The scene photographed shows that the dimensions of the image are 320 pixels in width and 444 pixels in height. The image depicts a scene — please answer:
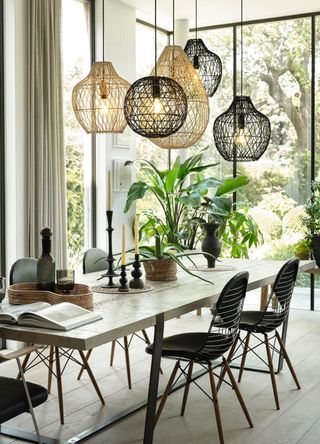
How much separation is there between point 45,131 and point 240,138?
1632 millimetres

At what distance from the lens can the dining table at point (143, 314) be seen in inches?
114

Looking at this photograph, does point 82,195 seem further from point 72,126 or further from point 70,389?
point 70,389

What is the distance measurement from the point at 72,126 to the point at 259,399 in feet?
10.6

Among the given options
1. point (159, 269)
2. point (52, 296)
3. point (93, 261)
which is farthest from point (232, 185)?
point (52, 296)

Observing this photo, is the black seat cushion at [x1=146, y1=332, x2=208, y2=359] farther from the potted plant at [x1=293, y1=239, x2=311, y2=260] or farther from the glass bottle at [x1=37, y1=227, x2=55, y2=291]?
the potted plant at [x1=293, y1=239, x2=311, y2=260]

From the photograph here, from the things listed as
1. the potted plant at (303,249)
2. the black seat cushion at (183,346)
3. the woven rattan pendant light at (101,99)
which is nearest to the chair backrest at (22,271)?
the black seat cushion at (183,346)

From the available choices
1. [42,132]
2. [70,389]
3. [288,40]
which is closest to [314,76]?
[288,40]

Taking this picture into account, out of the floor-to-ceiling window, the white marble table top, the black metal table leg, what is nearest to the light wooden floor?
the black metal table leg

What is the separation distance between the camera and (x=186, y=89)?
4.66 meters

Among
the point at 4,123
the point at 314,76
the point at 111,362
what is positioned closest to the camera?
the point at 111,362

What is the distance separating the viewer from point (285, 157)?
7.61 meters

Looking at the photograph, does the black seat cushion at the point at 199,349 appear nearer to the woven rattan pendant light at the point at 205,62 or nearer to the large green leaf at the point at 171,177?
the woven rattan pendant light at the point at 205,62

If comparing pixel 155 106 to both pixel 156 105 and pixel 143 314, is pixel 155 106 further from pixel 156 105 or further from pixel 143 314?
pixel 143 314

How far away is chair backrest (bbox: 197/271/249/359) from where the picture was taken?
11.7 ft
